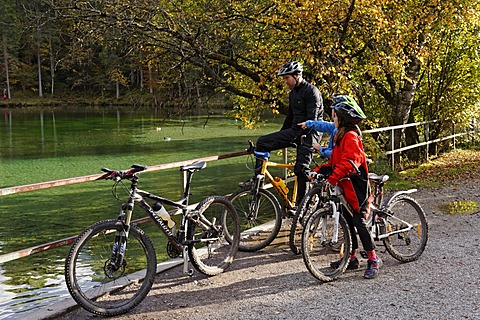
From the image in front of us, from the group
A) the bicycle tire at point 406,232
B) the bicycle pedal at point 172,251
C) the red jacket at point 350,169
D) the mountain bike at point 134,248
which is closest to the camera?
the mountain bike at point 134,248

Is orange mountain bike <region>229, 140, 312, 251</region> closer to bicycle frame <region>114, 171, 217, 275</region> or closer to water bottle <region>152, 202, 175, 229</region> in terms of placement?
bicycle frame <region>114, 171, 217, 275</region>

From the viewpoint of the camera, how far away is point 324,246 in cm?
562

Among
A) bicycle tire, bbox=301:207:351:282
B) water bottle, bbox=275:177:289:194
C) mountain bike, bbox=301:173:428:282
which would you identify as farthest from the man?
bicycle tire, bbox=301:207:351:282

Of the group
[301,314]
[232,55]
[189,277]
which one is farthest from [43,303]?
[232,55]

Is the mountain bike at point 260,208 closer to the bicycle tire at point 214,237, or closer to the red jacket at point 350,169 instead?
the bicycle tire at point 214,237

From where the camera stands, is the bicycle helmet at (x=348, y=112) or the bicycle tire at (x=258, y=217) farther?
the bicycle tire at (x=258, y=217)

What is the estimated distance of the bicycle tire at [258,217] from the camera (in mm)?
6574

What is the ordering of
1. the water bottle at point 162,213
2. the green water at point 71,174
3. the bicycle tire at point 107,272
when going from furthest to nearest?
the green water at point 71,174
the water bottle at point 162,213
the bicycle tire at point 107,272

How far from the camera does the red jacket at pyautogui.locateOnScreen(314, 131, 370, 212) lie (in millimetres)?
5484

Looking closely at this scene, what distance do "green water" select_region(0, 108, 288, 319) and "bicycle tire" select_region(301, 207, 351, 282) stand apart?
3.66 m

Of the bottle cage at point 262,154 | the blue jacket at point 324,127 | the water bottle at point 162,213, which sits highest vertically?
the blue jacket at point 324,127

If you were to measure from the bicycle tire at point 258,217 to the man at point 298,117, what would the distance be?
286 mm

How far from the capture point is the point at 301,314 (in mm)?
4766

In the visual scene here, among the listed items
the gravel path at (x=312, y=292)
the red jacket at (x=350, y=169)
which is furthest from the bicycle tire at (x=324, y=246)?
the red jacket at (x=350, y=169)
